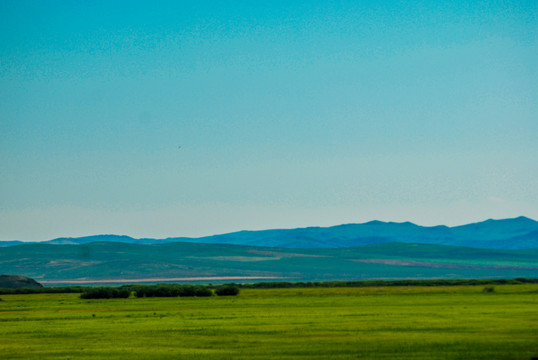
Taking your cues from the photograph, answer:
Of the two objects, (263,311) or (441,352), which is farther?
(263,311)

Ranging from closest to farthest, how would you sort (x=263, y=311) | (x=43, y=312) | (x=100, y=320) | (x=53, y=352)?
(x=53, y=352), (x=100, y=320), (x=263, y=311), (x=43, y=312)

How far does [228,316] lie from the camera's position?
6341 cm

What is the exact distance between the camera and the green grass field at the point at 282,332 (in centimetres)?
3866

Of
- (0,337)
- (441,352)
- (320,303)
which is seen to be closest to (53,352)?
(0,337)

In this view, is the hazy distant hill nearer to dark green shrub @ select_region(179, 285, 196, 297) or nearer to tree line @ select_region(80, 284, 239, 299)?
tree line @ select_region(80, 284, 239, 299)

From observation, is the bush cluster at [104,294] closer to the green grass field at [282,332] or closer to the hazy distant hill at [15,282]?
the green grass field at [282,332]

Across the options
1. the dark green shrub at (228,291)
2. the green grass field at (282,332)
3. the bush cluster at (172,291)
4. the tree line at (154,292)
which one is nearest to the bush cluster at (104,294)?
the tree line at (154,292)

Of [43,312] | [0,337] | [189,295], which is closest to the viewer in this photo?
[0,337]

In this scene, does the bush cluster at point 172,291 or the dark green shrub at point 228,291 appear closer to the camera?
the bush cluster at point 172,291

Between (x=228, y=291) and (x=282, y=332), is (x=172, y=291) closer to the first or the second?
(x=228, y=291)

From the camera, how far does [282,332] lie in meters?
48.4

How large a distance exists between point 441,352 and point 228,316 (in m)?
28.8

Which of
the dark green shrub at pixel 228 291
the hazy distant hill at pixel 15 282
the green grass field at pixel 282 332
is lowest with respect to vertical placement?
the green grass field at pixel 282 332

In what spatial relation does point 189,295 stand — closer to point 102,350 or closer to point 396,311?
point 396,311
